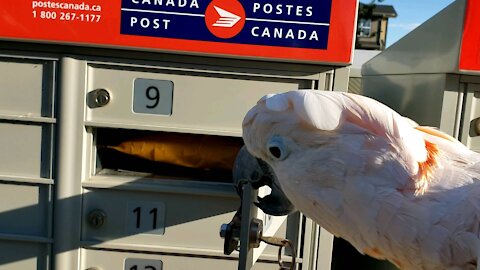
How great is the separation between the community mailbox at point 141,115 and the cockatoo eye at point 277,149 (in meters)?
0.47

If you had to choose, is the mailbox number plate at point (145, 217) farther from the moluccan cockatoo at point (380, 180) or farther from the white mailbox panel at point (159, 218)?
the moluccan cockatoo at point (380, 180)

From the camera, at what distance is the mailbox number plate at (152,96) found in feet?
5.05

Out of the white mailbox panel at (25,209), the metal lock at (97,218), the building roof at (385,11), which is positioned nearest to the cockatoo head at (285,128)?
the metal lock at (97,218)

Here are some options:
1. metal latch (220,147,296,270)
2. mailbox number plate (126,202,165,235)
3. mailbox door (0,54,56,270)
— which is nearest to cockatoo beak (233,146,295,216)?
metal latch (220,147,296,270)

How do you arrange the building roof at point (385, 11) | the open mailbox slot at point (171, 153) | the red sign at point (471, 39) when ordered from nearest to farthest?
1. the red sign at point (471, 39)
2. the open mailbox slot at point (171, 153)
3. the building roof at point (385, 11)

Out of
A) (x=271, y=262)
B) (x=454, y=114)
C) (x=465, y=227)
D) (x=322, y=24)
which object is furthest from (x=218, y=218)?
(x=465, y=227)

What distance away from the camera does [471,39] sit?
1443 mm

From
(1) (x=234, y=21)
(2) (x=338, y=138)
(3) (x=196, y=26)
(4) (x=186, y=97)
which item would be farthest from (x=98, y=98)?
(2) (x=338, y=138)

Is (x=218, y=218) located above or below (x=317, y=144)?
below

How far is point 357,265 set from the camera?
2441 mm

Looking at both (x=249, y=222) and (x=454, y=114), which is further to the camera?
(x=454, y=114)

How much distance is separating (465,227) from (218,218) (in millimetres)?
930

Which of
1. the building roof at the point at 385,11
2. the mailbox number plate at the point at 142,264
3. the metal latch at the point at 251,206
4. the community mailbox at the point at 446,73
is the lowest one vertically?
the mailbox number plate at the point at 142,264

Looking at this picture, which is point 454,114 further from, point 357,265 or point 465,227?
point 357,265
